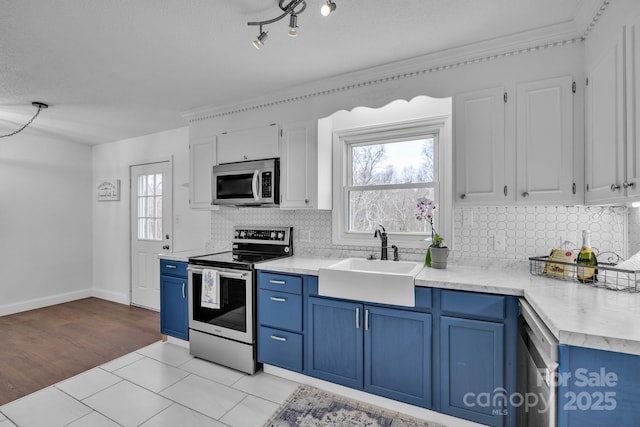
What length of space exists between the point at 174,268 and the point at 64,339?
1.57 m

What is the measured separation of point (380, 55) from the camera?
2242 millimetres

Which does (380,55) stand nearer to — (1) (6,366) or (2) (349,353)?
(2) (349,353)

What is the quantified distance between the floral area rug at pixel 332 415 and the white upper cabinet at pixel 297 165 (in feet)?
4.92

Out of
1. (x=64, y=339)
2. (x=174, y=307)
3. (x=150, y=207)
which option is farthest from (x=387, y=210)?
(x=64, y=339)

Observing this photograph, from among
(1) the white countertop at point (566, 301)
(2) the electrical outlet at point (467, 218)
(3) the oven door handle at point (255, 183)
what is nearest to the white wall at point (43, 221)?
(3) the oven door handle at point (255, 183)

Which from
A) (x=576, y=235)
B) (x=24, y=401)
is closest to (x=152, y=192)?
(x=24, y=401)

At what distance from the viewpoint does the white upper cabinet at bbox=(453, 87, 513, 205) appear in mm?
2047

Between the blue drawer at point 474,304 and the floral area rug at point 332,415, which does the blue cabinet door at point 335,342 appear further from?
the blue drawer at point 474,304

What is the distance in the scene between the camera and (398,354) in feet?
6.60

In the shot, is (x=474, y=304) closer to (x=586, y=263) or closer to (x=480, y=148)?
(x=586, y=263)

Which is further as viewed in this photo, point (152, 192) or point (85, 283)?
point (85, 283)

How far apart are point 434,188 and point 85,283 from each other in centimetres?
547

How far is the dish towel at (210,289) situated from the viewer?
8.77 feet

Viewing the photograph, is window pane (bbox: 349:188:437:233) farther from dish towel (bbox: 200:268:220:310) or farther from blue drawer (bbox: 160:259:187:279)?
blue drawer (bbox: 160:259:187:279)
